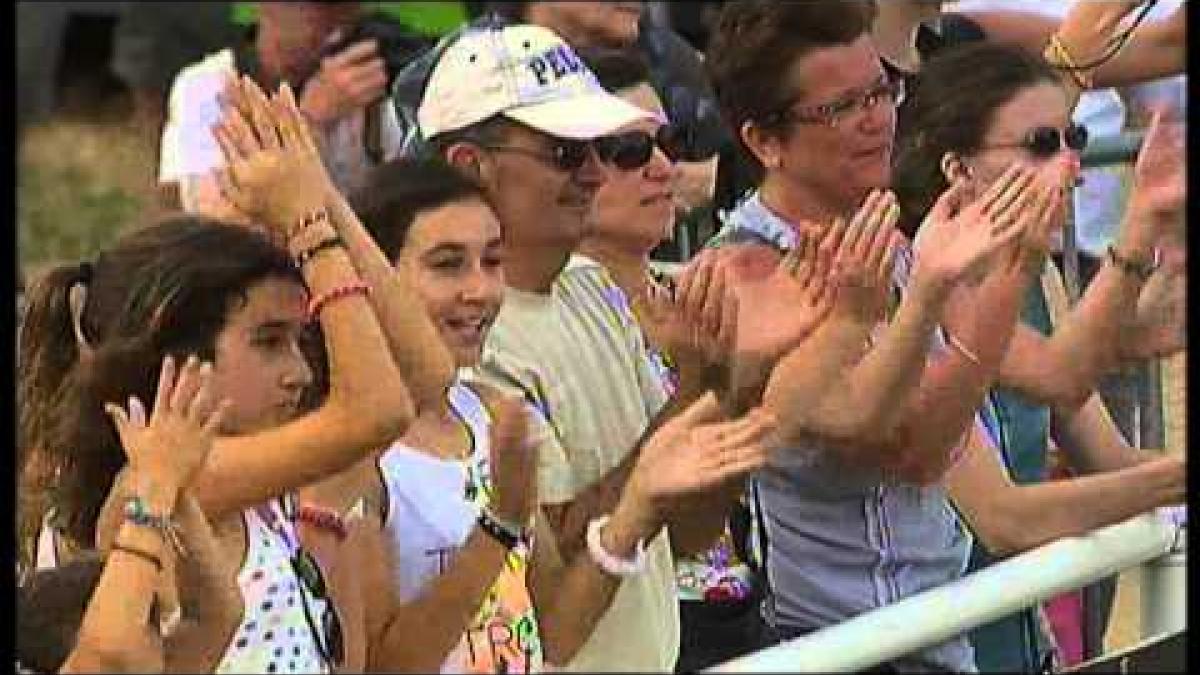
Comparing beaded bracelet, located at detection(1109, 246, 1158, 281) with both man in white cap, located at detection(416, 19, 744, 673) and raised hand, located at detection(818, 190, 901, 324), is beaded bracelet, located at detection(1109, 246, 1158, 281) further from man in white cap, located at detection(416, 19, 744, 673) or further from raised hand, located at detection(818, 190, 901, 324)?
man in white cap, located at detection(416, 19, 744, 673)

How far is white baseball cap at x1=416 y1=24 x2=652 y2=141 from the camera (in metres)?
2.64

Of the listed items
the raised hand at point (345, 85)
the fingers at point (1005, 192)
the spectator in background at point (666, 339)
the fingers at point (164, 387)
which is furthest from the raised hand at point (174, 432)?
the raised hand at point (345, 85)

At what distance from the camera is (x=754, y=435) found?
7.38 ft

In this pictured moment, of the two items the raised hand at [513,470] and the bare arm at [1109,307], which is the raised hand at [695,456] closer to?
the raised hand at [513,470]

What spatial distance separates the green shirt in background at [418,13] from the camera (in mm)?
5664

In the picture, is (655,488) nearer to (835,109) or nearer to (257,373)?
(257,373)

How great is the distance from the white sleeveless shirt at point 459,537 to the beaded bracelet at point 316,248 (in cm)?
23

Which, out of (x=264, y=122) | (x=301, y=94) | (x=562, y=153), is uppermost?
(x=264, y=122)

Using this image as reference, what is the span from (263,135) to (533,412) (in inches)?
14.1

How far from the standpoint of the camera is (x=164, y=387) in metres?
2.17

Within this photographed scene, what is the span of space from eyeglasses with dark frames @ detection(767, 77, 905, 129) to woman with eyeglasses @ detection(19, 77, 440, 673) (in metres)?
0.53

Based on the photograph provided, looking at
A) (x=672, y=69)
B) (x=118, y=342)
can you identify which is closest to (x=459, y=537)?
(x=118, y=342)

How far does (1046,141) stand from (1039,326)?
0.21 meters

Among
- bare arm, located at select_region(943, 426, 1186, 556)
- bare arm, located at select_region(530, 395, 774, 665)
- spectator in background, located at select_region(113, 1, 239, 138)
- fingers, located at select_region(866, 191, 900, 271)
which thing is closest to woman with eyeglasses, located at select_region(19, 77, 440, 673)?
bare arm, located at select_region(530, 395, 774, 665)
